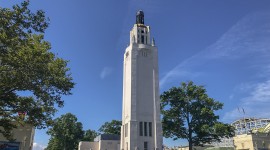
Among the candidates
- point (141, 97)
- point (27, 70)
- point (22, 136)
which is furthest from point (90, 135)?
point (27, 70)

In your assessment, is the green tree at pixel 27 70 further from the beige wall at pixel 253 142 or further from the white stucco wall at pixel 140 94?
the beige wall at pixel 253 142

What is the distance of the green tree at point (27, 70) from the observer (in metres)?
16.8

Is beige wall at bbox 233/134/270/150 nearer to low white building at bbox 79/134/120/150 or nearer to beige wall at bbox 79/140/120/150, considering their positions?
beige wall at bbox 79/140/120/150

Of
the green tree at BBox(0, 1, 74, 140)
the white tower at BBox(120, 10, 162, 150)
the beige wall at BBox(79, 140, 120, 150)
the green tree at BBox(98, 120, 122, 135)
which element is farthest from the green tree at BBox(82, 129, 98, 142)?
the green tree at BBox(0, 1, 74, 140)

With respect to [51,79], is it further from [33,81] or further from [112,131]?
[112,131]

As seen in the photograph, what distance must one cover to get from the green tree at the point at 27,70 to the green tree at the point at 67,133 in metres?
50.1

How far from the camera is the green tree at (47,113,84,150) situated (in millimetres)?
73125

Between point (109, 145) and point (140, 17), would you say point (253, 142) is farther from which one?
point (140, 17)

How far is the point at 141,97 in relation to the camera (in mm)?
51719

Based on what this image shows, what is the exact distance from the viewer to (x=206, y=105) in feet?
155

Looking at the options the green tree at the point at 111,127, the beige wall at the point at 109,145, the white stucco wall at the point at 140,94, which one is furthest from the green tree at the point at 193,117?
the green tree at the point at 111,127

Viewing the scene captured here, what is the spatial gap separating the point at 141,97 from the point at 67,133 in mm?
33770

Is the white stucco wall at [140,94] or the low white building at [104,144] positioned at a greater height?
the white stucco wall at [140,94]

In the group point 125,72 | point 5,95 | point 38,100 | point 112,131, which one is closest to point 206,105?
point 125,72
